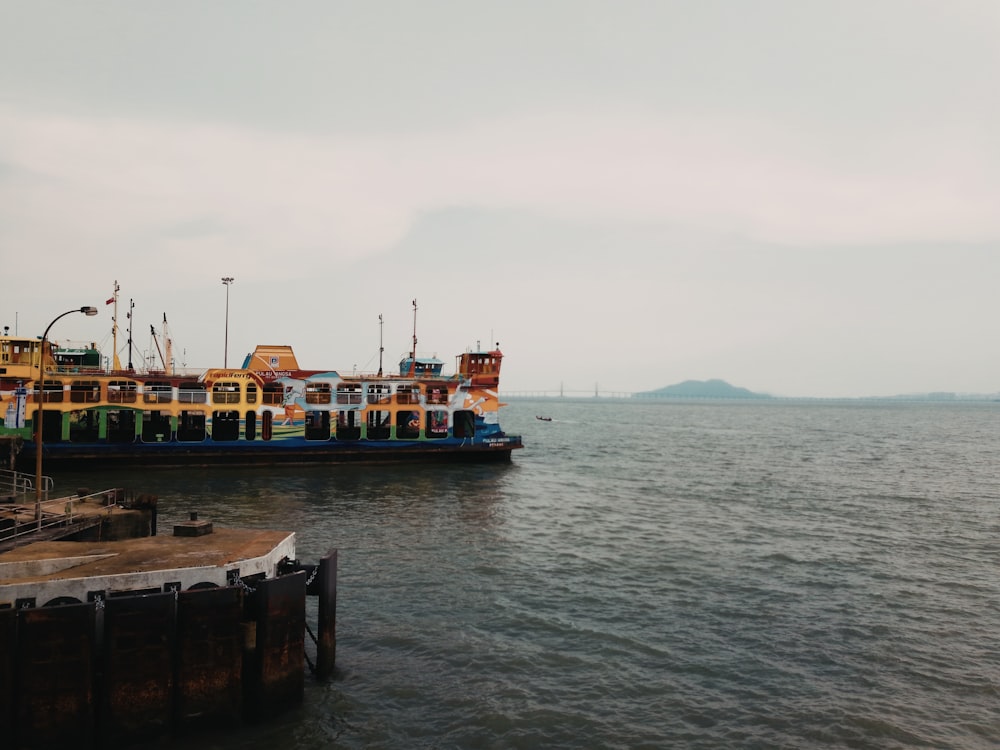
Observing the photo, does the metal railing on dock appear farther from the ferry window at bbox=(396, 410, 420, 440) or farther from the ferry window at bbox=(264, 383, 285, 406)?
the ferry window at bbox=(396, 410, 420, 440)

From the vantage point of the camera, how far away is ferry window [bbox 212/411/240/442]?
53.6 m

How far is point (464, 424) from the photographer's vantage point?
6025cm

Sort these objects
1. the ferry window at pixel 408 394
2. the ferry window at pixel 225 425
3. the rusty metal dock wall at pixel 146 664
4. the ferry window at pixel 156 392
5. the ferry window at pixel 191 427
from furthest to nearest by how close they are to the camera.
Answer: the ferry window at pixel 408 394 < the ferry window at pixel 225 425 < the ferry window at pixel 191 427 < the ferry window at pixel 156 392 < the rusty metal dock wall at pixel 146 664

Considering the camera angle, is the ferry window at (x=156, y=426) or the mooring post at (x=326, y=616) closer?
the mooring post at (x=326, y=616)

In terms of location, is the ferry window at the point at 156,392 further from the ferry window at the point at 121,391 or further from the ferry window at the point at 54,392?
the ferry window at the point at 54,392

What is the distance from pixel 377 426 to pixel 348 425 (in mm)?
2533

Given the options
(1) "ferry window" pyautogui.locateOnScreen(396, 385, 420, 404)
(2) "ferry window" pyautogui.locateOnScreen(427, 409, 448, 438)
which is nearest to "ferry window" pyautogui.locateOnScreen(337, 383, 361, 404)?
(1) "ferry window" pyautogui.locateOnScreen(396, 385, 420, 404)

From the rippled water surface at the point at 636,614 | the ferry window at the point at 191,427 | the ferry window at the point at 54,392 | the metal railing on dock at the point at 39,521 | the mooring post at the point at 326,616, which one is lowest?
the rippled water surface at the point at 636,614

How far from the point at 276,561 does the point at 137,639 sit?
3.75 meters

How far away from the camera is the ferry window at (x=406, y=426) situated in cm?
5853

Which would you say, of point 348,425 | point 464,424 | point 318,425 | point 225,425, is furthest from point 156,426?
point 464,424

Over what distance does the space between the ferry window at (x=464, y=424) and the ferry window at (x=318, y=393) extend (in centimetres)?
1139

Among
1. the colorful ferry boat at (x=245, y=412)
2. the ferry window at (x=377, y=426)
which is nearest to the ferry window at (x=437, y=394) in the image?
the colorful ferry boat at (x=245, y=412)

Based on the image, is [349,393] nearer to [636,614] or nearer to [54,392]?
[54,392]
